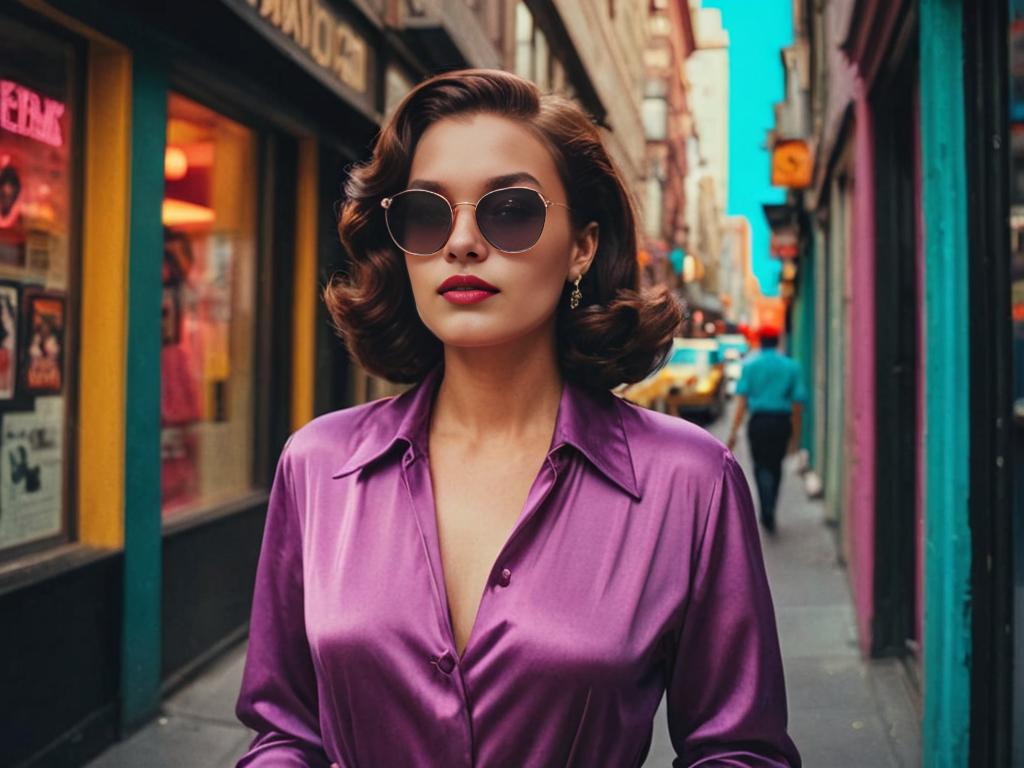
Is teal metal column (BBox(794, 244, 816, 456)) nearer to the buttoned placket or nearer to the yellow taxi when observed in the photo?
the yellow taxi

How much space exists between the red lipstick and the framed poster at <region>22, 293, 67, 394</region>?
11.6 feet

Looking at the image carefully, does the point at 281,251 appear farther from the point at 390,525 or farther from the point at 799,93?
the point at 799,93

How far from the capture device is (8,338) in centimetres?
459

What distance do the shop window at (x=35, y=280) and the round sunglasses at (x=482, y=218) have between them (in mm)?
3327

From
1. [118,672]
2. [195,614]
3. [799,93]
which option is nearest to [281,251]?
[195,614]

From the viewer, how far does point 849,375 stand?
320 inches

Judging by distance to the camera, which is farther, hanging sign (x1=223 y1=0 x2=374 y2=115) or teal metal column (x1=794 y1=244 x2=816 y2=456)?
teal metal column (x1=794 y1=244 x2=816 y2=456)

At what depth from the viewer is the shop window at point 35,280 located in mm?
4562

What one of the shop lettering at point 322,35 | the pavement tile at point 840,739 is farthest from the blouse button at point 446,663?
the shop lettering at point 322,35

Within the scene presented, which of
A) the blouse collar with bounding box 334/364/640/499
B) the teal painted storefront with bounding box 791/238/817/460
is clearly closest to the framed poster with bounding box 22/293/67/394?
the blouse collar with bounding box 334/364/640/499

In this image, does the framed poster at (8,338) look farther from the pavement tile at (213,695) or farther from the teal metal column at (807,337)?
the teal metal column at (807,337)

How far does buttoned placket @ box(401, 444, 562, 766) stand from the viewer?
1627mm

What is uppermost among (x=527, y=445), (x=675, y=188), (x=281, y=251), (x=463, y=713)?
(x=675, y=188)

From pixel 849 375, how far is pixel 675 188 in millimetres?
46214
